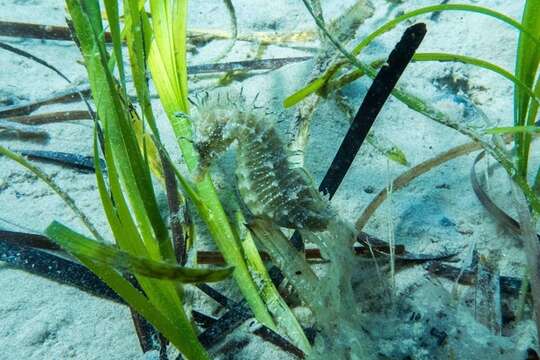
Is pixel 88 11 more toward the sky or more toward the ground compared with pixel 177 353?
more toward the sky

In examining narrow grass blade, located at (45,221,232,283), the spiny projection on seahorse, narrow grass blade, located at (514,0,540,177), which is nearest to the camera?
narrow grass blade, located at (45,221,232,283)

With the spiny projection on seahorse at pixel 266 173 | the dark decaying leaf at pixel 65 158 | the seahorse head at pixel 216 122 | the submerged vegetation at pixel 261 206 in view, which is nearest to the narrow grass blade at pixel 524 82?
the submerged vegetation at pixel 261 206

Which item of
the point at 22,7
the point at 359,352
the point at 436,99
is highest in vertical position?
the point at 22,7

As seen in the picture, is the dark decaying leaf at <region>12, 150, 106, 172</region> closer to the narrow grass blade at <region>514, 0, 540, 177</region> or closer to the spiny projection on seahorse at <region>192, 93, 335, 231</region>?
the spiny projection on seahorse at <region>192, 93, 335, 231</region>

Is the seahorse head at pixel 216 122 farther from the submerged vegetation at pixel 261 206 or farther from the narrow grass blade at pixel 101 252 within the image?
the narrow grass blade at pixel 101 252

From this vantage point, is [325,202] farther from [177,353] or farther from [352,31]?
[352,31]

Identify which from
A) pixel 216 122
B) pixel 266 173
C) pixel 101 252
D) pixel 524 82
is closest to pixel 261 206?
pixel 266 173

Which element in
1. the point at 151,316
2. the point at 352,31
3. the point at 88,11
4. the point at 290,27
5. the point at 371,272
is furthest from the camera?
the point at 290,27

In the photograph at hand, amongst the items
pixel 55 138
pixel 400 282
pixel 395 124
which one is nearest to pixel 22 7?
pixel 55 138

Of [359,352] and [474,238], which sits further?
[474,238]

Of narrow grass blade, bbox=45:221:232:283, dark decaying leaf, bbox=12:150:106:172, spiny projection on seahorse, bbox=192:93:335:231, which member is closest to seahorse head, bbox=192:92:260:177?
spiny projection on seahorse, bbox=192:93:335:231
